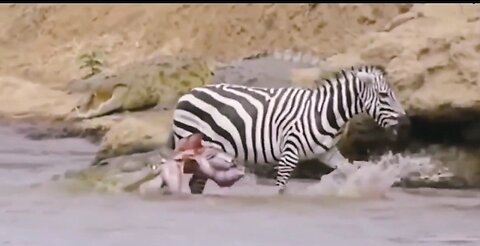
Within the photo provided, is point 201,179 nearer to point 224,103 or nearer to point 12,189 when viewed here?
point 224,103

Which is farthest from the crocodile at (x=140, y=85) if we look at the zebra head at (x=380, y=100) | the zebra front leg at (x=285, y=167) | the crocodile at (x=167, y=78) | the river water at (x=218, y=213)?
the zebra head at (x=380, y=100)

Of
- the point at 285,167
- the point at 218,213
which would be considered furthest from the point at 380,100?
the point at 218,213

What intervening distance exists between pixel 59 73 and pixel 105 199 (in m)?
0.35

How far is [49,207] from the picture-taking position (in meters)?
2.30

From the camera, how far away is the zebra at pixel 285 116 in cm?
233

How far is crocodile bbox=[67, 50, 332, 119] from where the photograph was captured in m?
2.37

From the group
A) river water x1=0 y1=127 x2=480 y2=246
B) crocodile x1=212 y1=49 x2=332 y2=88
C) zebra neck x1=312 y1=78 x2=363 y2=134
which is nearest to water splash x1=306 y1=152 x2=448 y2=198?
river water x1=0 y1=127 x2=480 y2=246

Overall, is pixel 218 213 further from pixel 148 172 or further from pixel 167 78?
pixel 167 78

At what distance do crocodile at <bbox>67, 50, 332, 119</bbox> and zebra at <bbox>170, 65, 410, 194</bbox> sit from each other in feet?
0.09

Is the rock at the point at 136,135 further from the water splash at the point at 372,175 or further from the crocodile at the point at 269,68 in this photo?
the water splash at the point at 372,175

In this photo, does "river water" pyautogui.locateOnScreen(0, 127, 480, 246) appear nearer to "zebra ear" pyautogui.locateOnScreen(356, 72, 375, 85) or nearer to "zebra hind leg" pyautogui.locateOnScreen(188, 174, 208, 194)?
"zebra hind leg" pyautogui.locateOnScreen(188, 174, 208, 194)

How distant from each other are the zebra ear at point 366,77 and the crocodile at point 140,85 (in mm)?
379

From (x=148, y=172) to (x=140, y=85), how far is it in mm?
227

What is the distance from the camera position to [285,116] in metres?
2.39
